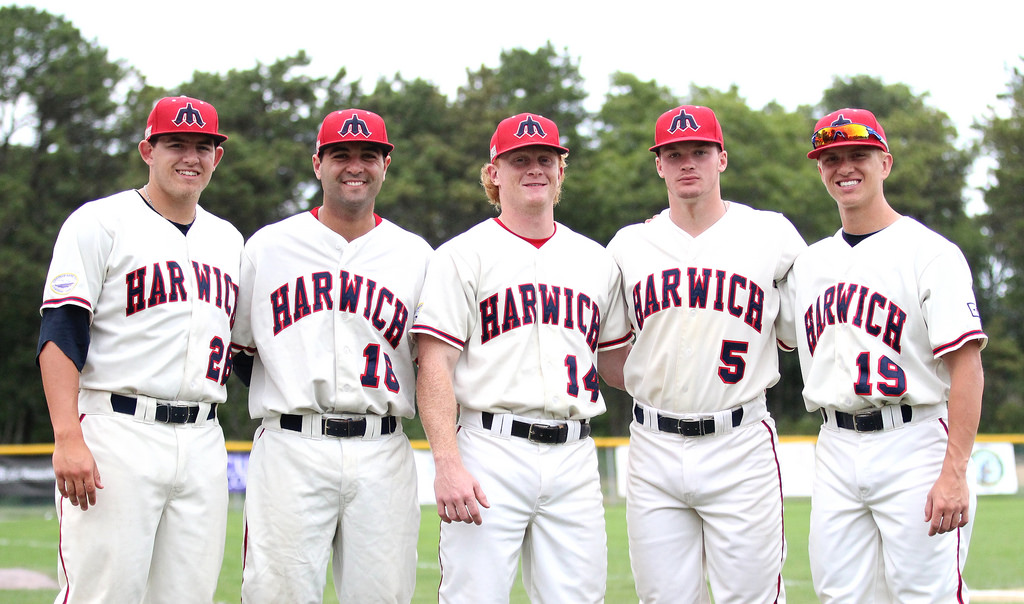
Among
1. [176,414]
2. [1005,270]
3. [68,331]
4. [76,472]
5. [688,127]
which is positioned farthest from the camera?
[1005,270]

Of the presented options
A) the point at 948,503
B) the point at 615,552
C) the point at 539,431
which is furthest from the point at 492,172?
the point at 615,552

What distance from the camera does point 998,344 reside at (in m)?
32.9

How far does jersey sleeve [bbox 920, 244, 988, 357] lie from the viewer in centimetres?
412

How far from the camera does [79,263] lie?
13.6ft

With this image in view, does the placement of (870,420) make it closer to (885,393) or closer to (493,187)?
(885,393)

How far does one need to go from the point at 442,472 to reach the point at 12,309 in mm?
27623

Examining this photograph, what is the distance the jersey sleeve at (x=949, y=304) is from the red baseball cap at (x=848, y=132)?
0.58m

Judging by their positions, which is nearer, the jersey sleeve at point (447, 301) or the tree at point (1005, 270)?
the jersey sleeve at point (447, 301)

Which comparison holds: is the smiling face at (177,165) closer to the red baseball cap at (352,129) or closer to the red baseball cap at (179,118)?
the red baseball cap at (179,118)

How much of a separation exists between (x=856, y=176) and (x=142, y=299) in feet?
10.3

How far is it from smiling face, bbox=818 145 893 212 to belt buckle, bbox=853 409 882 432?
0.91 m

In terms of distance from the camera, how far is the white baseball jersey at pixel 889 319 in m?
4.21

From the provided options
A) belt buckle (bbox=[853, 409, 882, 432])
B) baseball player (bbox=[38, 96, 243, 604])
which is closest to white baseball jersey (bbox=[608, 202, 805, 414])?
belt buckle (bbox=[853, 409, 882, 432])

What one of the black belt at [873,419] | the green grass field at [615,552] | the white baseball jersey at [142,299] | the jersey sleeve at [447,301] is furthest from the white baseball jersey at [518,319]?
the green grass field at [615,552]
